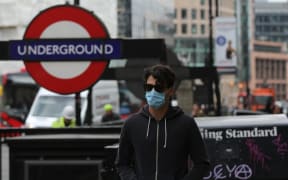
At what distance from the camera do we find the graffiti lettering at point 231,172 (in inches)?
259

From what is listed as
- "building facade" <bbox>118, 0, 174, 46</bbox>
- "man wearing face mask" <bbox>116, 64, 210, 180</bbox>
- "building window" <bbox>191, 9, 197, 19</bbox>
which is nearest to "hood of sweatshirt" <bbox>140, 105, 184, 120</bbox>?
"man wearing face mask" <bbox>116, 64, 210, 180</bbox>

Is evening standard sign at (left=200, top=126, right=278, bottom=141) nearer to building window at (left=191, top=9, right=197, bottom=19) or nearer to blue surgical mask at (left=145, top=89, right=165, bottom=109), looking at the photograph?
blue surgical mask at (left=145, top=89, right=165, bottom=109)

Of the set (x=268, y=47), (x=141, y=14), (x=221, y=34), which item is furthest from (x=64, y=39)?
(x=268, y=47)

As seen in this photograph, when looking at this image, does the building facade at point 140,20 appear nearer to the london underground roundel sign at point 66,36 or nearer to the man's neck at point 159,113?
the london underground roundel sign at point 66,36

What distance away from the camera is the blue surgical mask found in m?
4.52

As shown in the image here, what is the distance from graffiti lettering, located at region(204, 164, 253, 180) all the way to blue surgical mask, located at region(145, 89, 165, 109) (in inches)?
84.7

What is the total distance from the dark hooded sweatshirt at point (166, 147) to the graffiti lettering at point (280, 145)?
6.71ft

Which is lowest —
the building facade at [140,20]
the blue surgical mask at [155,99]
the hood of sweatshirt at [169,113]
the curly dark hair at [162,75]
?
the hood of sweatshirt at [169,113]

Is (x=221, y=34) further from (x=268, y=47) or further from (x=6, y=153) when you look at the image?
(x=268, y=47)

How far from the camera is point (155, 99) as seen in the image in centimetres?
453

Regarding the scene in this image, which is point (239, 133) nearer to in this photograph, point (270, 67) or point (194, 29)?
point (194, 29)

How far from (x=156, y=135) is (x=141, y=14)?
18.8 m

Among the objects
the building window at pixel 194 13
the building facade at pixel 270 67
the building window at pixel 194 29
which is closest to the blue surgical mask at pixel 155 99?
the building window at pixel 194 13

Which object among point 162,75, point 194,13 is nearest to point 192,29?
point 194,13
